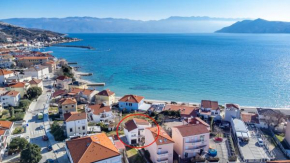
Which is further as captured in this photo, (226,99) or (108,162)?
(226,99)

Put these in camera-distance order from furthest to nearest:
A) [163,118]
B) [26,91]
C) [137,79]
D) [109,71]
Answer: [109,71], [137,79], [26,91], [163,118]

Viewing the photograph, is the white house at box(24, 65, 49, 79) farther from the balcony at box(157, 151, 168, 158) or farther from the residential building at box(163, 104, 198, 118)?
the balcony at box(157, 151, 168, 158)

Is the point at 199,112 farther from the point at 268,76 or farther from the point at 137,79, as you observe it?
the point at 268,76

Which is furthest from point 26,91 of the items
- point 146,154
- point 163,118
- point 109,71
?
point 109,71

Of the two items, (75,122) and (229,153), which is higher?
(75,122)

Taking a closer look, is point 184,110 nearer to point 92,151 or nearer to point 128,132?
point 128,132

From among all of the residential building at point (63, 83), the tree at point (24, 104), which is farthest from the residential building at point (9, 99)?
the residential building at point (63, 83)

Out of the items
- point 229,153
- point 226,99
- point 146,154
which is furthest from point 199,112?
point 226,99

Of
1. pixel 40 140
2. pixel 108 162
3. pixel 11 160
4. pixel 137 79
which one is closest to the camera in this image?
pixel 108 162

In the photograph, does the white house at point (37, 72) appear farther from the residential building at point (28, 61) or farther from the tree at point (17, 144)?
the tree at point (17, 144)
